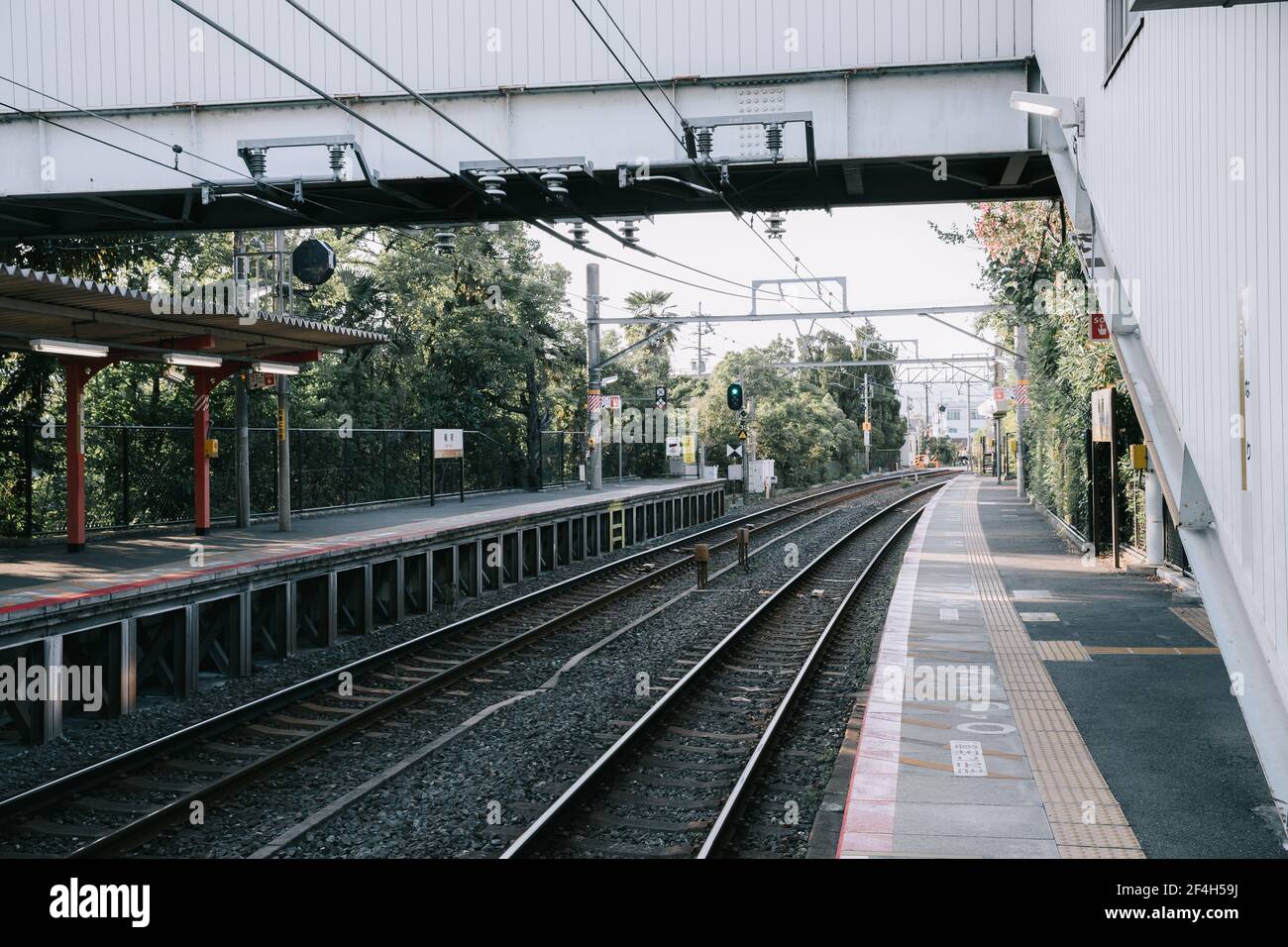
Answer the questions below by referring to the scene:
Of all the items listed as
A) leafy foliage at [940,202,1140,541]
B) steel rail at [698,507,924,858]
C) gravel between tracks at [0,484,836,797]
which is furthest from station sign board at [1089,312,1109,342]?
gravel between tracks at [0,484,836,797]

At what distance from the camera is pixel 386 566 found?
54.5ft

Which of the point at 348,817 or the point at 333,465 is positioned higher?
the point at 333,465

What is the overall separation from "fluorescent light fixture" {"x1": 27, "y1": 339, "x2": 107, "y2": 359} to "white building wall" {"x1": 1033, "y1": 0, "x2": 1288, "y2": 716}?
40.4 feet

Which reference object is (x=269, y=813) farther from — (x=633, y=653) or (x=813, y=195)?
(x=813, y=195)

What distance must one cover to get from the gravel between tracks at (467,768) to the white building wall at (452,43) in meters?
7.84

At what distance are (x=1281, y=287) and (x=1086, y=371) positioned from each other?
1498 centimetres

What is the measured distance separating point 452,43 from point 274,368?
6747mm

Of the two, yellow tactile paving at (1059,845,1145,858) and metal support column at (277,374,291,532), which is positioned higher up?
metal support column at (277,374,291,532)

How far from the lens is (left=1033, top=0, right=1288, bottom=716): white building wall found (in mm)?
5488

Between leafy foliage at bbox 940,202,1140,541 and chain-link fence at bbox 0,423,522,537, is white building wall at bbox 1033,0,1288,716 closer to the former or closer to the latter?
leafy foliage at bbox 940,202,1140,541

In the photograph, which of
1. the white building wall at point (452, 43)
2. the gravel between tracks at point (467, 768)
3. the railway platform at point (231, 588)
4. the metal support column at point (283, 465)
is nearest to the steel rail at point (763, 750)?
the gravel between tracks at point (467, 768)

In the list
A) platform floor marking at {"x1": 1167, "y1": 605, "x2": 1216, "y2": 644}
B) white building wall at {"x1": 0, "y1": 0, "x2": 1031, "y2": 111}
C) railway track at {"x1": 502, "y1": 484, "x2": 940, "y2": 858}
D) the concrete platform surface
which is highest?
white building wall at {"x1": 0, "y1": 0, "x2": 1031, "y2": 111}

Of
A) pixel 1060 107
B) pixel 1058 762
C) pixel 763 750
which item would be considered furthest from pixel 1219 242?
pixel 1060 107

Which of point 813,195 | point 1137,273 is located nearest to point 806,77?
point 813,195
